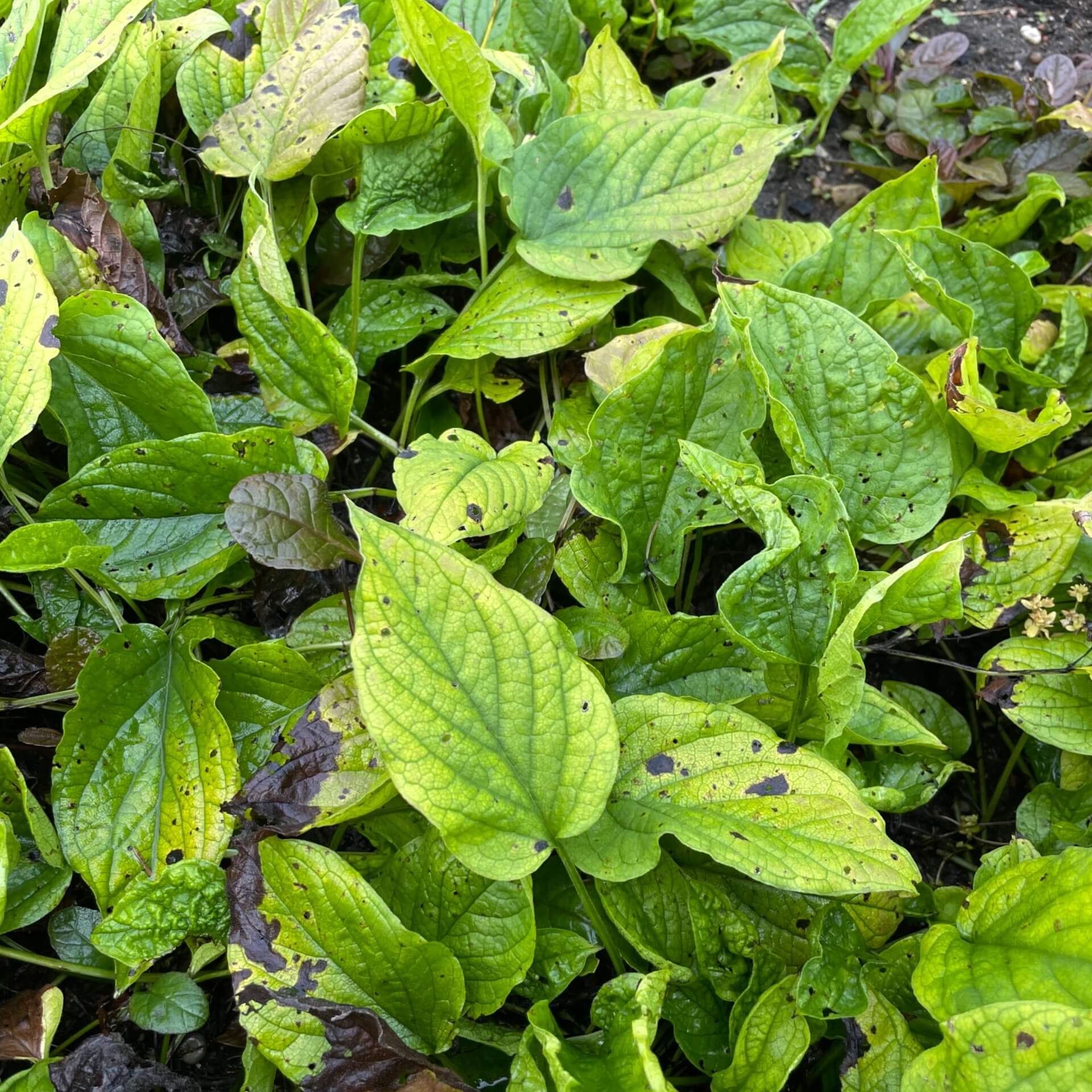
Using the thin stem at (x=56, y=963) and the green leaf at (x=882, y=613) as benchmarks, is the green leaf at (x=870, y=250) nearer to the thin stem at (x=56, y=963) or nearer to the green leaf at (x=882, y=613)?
the green leaf at (x=882, y=613)

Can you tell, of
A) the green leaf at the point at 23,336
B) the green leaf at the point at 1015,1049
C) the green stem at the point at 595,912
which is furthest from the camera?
the green leaf at the point at 23,336

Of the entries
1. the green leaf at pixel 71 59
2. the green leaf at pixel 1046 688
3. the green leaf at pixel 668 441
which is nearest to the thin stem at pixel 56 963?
the green leaf at pixel 668 441

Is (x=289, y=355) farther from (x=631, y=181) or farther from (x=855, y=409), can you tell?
(x=855, y=409)

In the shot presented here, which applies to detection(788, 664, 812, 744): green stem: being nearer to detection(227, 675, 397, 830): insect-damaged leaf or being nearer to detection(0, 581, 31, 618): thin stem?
detection(227, 675, 397, 830): insect-damaged leaf

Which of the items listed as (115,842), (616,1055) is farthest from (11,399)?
(616,1055)

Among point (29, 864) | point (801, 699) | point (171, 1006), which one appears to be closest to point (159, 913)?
point (171, 1006)
